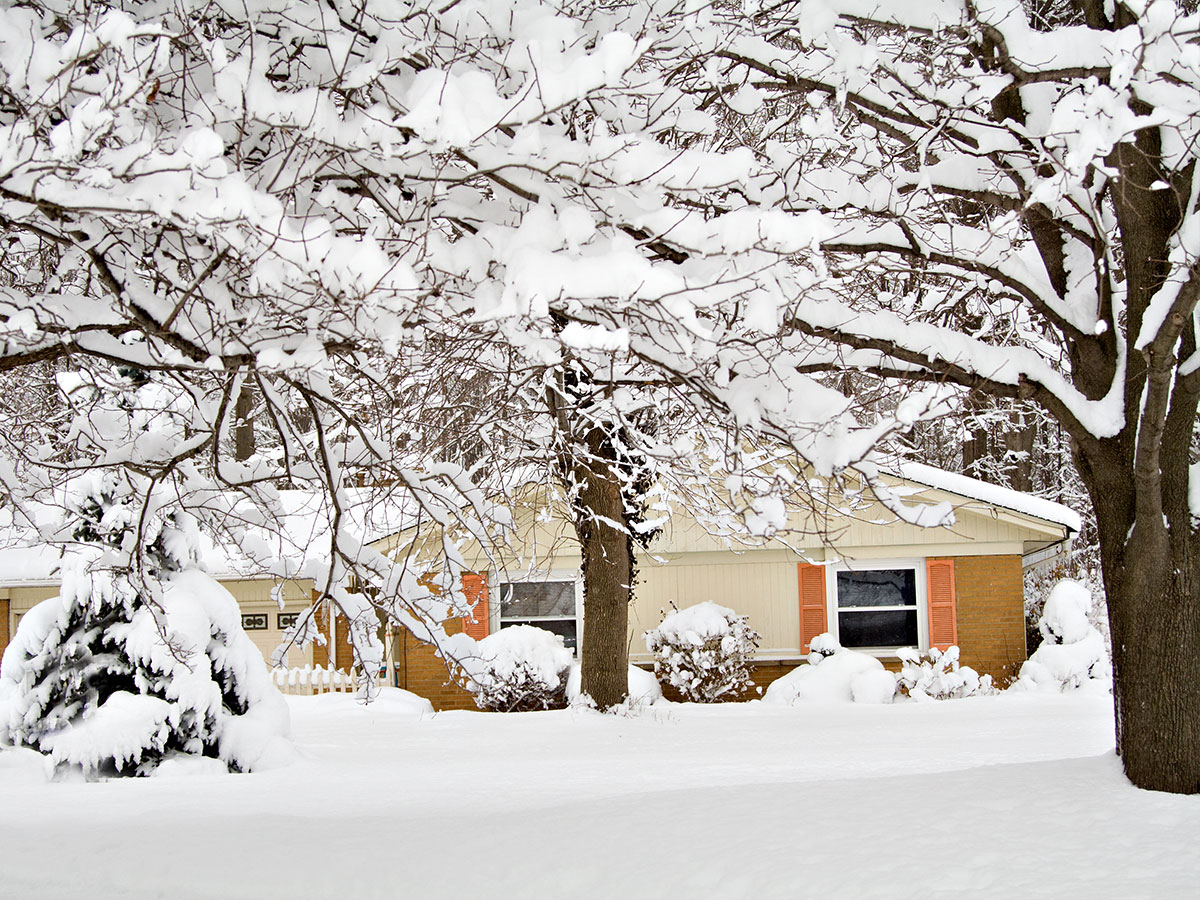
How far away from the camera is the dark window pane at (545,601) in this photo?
65.2 feet

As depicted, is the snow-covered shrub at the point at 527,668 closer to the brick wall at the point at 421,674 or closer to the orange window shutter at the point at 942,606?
Answer: the brick wall at the point at 421,674

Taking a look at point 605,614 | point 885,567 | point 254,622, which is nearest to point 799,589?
point 885,567

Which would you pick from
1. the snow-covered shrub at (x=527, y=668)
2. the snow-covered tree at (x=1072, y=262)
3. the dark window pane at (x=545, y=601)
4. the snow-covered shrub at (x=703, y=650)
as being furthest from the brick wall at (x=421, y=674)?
the snow-covered tree at (x=1072, y=262)

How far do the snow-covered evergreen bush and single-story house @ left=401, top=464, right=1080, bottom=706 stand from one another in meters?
8.07

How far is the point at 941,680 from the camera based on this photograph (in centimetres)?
1741

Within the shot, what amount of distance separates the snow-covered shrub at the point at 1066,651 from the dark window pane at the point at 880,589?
2144mm

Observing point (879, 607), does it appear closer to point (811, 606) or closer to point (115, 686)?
point (811, 606)

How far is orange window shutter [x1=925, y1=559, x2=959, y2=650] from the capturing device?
61.8 ft

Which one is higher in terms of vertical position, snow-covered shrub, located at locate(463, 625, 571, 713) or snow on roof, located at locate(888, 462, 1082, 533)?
snow on roof, located at locate(888, 462, 1082, 533)

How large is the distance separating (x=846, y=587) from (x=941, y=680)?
8.34 ft

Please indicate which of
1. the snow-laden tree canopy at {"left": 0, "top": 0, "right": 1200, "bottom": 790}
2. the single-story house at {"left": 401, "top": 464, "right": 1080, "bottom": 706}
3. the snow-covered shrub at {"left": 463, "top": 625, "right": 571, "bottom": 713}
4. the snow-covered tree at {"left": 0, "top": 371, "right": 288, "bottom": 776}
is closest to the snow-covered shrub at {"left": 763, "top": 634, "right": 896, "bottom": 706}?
the single-story house at {"left": 401, "top": 464, "right": 1080, "bottom": 706}

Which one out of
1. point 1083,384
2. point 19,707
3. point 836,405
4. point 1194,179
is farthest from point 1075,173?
point 19,707

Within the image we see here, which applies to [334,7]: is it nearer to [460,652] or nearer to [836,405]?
[836,405]

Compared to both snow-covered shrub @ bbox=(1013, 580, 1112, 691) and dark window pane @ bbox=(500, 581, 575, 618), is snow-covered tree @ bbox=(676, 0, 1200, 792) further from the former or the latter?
dark window pane @ bbox=(500, 581, 575, 618)
